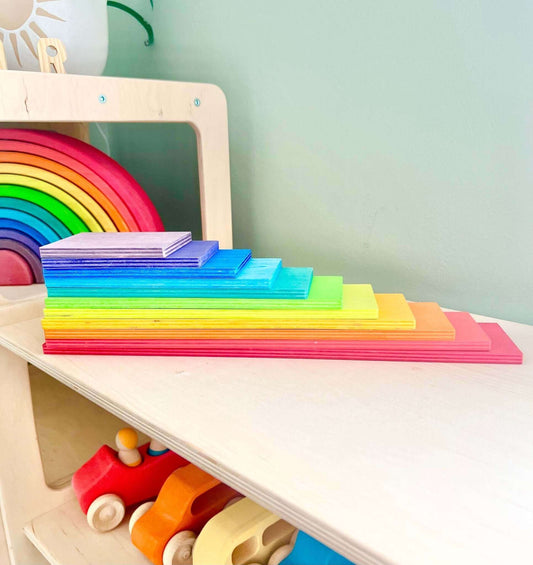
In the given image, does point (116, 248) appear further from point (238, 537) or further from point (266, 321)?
point (238, 537)

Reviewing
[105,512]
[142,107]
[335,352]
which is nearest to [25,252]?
[142,107]

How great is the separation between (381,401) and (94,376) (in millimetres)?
277

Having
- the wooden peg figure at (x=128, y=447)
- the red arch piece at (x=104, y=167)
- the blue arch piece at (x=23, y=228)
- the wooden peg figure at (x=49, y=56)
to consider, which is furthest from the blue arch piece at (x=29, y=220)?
the wooden peg figure at (x=128, y=447)

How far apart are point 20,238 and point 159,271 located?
348 millimetres

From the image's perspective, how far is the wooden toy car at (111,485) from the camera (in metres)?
0.68

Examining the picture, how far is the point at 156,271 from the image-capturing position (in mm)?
542

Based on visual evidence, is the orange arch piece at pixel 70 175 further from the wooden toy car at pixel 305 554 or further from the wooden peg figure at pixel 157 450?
the wooden toy car at pixel 305 554

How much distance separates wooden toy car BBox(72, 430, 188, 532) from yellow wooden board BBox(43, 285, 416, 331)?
0.66 ft

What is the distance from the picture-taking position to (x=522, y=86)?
563mm

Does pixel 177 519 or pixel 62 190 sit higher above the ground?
pixel 62 190

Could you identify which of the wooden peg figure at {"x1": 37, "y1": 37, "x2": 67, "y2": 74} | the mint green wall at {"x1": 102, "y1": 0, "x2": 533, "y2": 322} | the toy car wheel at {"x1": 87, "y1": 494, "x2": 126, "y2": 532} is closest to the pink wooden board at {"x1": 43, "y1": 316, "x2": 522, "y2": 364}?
the mint green wall at {"x1": 102, "y1": 0, "x2": 533, "y2": 322}

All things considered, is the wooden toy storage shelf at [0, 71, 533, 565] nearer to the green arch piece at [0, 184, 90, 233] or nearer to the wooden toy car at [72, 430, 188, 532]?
the wooden toy car at [72, 430, 188, 532]

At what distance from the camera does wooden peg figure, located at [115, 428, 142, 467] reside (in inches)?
26.8

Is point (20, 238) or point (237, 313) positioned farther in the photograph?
point (20, 238)
